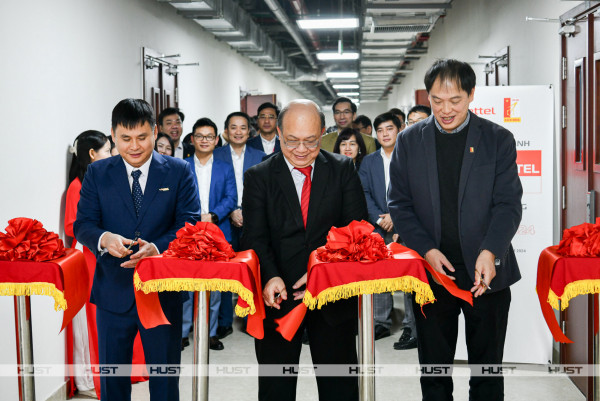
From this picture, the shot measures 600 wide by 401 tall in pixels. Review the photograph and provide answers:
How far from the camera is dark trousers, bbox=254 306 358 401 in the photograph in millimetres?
2297

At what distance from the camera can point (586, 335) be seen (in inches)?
141

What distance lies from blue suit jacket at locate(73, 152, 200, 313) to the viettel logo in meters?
2.32

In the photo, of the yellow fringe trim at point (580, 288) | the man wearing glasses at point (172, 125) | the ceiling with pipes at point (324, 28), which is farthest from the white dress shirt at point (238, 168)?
the yellow fringe trim at point (580, 288)

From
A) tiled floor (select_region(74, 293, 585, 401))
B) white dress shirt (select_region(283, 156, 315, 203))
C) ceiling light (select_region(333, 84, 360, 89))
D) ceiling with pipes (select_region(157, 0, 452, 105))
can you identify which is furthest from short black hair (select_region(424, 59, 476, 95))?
ceiling light (select_region(333, 84, 360, 89))

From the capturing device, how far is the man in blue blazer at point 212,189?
469cm

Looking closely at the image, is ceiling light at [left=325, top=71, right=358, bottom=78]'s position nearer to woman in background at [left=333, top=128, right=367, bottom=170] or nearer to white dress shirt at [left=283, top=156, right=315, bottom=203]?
woman in background at [left=333, top=128, right=367, bottom=170]

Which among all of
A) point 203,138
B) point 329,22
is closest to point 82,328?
point 203,138

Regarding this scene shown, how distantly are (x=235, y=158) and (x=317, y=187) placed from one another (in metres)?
2.92

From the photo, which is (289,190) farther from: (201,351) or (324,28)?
(324,28)

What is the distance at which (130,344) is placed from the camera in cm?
248

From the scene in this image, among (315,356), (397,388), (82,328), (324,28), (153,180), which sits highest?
(324,28)

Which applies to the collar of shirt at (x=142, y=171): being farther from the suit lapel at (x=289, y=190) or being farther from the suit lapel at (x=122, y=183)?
the suit lapel at (x=289, y=190)

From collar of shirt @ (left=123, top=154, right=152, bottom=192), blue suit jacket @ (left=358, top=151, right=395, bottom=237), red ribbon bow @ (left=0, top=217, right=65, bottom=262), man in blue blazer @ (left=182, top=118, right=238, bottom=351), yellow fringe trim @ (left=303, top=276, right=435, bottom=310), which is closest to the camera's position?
yellow fringe trim @ (left=303, top=276, right=435, bottom=310)

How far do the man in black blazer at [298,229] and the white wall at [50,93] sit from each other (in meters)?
1.46
